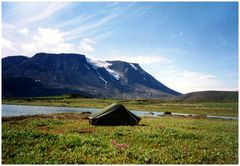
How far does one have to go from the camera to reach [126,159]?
55.9ft

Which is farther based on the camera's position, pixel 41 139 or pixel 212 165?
pixel 41 139

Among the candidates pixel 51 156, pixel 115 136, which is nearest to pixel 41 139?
pixel 51 156

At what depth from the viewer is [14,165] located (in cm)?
1489

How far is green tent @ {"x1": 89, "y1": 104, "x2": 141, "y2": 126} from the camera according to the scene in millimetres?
38037

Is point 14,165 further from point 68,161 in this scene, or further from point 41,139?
point 41,139

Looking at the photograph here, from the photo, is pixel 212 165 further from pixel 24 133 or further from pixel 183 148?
pixel 24 133

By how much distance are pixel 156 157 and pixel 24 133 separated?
11515mm

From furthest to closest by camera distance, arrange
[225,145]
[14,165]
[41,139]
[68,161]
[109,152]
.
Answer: [225,145]
[41,139]
[109,152]
[68,161]
[14,165]

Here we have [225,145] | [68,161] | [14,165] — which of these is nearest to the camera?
[14,165]

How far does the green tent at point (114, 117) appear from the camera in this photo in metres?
38.0

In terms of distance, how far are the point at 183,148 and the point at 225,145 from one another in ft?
16.7

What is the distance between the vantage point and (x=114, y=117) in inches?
1526

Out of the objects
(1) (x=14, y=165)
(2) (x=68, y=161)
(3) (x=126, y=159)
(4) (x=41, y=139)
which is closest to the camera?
(1) (x=14, y=165)

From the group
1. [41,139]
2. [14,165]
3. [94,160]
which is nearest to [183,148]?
[94,160]
